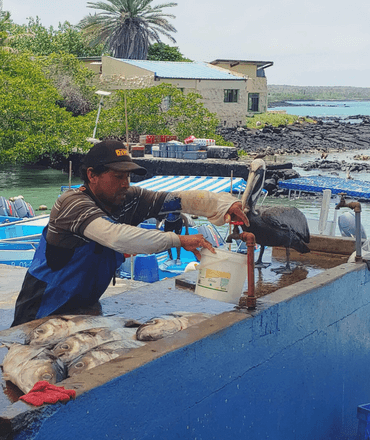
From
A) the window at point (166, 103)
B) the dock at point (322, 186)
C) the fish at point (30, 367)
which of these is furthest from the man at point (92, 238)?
the window at point (166, 103)

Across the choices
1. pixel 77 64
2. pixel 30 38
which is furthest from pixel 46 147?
pixel 30 38

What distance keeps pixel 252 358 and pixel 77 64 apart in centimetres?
4327

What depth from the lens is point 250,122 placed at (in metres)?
63.7

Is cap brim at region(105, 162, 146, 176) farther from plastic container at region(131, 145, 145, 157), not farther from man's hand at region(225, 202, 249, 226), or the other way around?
plastic container at region(131, 145, 145, 157)

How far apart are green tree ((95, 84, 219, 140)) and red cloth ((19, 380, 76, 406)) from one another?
36070mm

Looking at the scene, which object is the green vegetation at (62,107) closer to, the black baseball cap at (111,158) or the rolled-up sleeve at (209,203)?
the rolled-up sleeve at (209,203)

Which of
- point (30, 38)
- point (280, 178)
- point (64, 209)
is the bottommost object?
point (280, 178)

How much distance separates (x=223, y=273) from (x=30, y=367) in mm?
1399

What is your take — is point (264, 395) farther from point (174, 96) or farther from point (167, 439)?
point (174, 96)

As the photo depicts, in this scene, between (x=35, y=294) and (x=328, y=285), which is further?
(x=328, y=285)

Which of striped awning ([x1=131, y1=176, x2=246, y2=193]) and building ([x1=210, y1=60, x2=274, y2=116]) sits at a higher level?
building ([x1=210, y1=60, x2=274, y2=116])

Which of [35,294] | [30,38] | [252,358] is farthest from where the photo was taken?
[30,38]

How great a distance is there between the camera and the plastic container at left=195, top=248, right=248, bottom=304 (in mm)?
4176

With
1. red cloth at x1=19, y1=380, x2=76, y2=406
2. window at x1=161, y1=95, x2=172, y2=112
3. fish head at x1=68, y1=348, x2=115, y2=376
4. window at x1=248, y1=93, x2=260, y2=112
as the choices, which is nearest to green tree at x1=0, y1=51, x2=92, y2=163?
window at x1=161, y1=95, x2=172, y2=112
